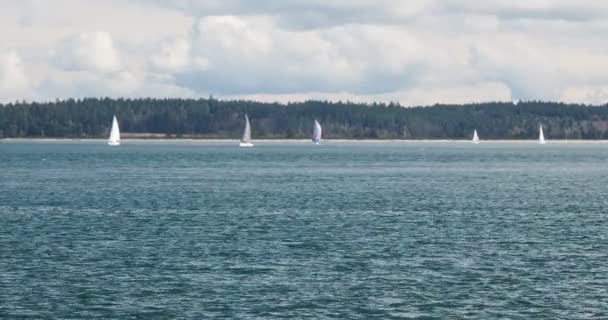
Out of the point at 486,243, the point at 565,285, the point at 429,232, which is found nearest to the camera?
the point at 565,285

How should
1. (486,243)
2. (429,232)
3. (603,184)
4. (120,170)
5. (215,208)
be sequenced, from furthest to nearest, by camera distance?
(120,170), (603,184), (215,208), (429,232), (486,243)

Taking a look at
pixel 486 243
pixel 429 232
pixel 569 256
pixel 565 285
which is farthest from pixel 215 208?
pixel 565 285

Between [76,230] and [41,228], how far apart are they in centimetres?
227

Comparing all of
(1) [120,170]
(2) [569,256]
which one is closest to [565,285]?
(2) [569,256]

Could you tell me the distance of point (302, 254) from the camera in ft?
162

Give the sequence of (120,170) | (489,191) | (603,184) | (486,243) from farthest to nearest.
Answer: (120,170)
(603,184)
(489,191)
(486,243)

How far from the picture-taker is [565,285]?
4072 cm

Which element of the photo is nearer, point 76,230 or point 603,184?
point 76,230

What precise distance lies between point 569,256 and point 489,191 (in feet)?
160

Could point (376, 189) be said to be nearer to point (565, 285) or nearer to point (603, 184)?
point (603, 184)

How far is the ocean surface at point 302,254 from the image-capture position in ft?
121

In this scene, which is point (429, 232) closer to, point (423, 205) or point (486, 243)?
point (486, 243)

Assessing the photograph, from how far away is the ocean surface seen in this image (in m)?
36.9

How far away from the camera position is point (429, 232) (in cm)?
5906
